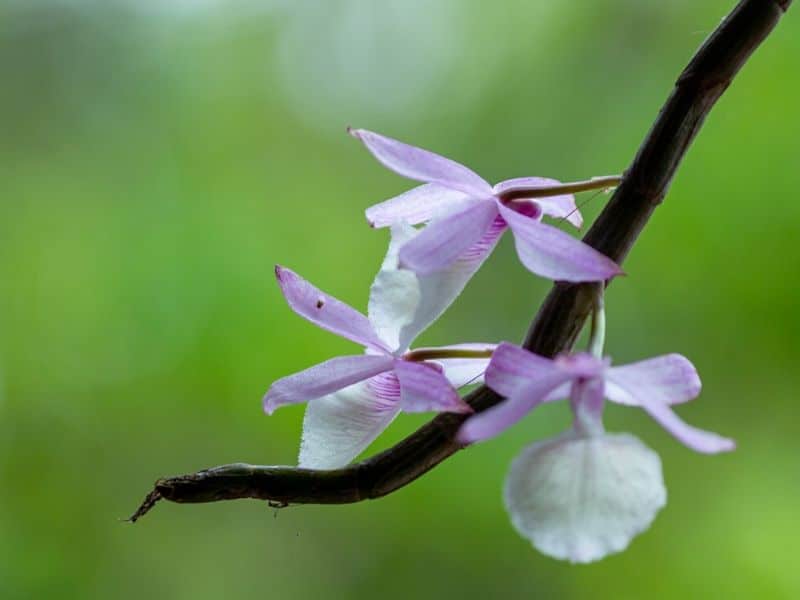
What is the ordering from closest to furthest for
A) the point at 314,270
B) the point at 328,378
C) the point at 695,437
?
1. the point at 695,437
2. the point at 328,378
3. the point at 314,270

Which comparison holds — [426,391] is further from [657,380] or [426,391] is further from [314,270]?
[314,270]

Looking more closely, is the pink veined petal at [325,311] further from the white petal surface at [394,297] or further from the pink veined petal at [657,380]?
the pink veined petal at [657,380]

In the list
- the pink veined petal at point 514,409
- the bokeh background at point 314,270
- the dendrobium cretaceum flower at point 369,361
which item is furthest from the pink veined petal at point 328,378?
the bokeh background at point 314,270

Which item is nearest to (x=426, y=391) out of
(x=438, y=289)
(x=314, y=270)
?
(x=438, y=289)

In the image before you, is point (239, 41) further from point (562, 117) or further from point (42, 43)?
point (562, 117)

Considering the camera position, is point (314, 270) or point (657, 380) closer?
point (657, 380)
